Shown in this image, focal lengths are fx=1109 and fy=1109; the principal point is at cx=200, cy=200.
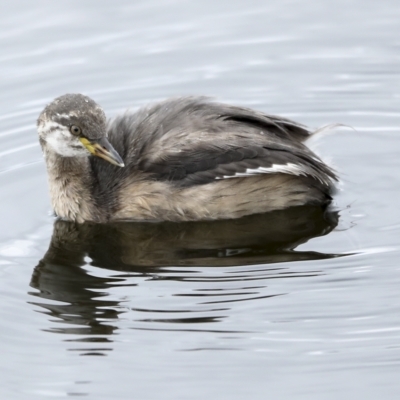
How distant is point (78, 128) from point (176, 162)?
0.98m

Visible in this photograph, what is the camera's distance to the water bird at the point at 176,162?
1027cm

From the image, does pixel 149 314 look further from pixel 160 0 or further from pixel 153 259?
pixel 160 0

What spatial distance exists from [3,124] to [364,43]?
177 inches

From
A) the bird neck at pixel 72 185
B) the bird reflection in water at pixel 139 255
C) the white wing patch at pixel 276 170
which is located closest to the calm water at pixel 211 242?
the bird reflection in water at pixel 139 255

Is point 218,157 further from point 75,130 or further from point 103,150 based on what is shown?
point 75,130

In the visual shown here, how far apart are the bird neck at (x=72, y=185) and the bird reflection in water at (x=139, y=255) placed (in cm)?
13

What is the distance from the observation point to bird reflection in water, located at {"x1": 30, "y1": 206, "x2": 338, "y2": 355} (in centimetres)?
925

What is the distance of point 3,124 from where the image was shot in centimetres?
1256

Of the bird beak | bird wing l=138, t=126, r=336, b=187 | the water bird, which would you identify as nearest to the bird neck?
the water bird

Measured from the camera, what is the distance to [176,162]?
10273 mm

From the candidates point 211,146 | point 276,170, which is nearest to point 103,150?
point 211,146

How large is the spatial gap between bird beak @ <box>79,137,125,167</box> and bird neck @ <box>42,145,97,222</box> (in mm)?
365

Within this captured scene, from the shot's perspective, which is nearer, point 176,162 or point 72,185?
point 176,162

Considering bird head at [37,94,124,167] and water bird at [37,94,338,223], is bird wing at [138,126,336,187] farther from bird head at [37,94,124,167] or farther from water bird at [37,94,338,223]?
bird head at [37,94,124,167]
